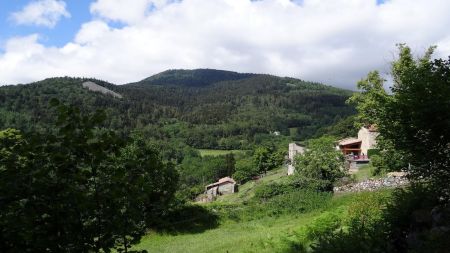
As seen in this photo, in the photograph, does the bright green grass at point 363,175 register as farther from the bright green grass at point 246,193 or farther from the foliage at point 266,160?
the foliage at point 266,160

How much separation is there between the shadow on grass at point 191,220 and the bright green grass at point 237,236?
891mm

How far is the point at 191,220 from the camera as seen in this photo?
33562 mm

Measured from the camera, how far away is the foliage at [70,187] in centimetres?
429

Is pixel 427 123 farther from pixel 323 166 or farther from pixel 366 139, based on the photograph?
pixel 366 139

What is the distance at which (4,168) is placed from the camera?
442cm

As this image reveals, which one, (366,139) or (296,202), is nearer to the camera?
(296,202)

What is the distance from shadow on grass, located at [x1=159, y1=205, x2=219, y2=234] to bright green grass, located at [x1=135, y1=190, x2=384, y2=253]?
0.89 m

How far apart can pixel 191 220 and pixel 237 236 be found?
903cm

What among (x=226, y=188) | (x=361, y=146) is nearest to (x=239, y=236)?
(x=361, y=146)

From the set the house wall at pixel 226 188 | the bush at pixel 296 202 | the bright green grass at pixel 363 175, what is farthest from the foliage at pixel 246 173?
the bush at pixel 296 202

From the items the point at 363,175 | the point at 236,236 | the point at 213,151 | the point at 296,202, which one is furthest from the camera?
the point at 213,151

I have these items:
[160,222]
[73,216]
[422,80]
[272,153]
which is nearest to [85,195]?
[73,216]

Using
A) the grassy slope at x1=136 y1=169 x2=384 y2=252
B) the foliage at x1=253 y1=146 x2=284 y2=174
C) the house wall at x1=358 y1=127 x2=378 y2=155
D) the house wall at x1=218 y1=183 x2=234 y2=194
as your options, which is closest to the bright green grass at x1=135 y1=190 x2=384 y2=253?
the grassy slope at x1=136 y1=169 x2=384 y2=252

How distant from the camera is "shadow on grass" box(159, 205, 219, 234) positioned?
105 ft
